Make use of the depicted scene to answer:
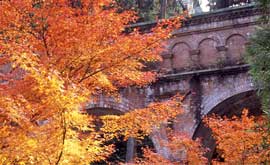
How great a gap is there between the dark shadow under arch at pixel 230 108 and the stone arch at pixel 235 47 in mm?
1210

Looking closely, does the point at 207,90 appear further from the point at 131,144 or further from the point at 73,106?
the point at 73,106

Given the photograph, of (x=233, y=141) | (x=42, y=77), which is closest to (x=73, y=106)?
(x=42, y=77)

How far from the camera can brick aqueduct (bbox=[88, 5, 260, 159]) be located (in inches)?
531

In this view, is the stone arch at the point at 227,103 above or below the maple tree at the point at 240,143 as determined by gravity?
above

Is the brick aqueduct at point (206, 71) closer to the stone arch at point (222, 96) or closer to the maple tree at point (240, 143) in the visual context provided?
the stone arch at point (222, 96)

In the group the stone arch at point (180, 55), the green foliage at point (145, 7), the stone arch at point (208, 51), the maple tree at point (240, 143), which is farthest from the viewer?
the green foliage at point (145, 7)

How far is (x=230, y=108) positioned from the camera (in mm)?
14375

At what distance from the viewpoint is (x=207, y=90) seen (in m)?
13.7

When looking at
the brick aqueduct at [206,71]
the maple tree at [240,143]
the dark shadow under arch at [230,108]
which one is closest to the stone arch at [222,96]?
the brick aqueduct at [206,71]

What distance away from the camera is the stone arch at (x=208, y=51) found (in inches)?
553

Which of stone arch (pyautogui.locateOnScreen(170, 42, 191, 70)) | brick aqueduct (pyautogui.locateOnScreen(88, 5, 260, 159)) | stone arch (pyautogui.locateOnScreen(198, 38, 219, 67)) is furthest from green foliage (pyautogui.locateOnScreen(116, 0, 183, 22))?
stone arch (pyautogui.locateOnScreen(198, 38, 219, 67))

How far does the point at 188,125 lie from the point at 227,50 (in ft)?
9.41

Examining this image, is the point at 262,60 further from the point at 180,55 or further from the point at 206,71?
the point at 180,55

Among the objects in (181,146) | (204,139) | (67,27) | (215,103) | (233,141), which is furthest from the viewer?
(204,139)
